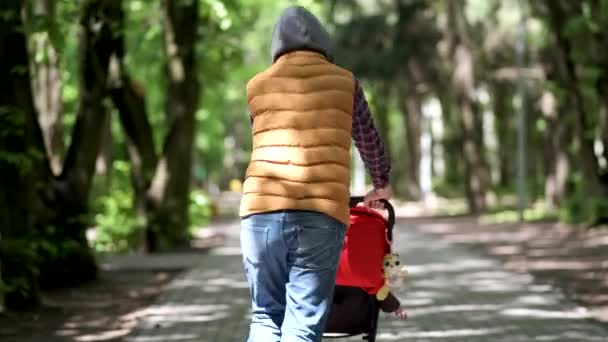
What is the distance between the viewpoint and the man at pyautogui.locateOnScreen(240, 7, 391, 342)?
479cm

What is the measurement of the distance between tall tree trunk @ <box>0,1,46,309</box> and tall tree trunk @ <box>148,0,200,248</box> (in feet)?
30.9

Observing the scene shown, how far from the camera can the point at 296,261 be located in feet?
15.8

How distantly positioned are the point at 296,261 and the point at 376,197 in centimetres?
77

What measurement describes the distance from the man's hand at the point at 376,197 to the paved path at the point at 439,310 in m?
3.66

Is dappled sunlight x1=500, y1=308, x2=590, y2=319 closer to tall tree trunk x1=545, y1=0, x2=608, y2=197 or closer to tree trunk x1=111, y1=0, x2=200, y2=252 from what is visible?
tree trunk x1=111, y1=0, x2=200, y2=252

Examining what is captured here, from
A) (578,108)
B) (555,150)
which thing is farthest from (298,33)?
(555,150)

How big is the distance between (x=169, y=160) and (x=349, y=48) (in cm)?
2221

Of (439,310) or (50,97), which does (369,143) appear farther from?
(50,97)

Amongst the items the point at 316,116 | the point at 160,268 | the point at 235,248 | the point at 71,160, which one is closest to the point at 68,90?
the point at 235,248

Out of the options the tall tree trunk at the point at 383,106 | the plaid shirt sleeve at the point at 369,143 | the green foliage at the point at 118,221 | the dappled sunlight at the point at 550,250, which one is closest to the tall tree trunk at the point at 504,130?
the tall tree trunk at the point at 383,106

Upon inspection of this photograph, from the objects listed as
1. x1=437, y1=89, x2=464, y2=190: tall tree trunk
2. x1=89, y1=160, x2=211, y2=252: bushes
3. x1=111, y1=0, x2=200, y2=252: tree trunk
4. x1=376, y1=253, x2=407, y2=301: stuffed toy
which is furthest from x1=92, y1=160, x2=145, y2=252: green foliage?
x1=437, y1=89, x2=464, y2=190: tall tree trunk

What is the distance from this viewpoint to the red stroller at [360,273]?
218 inches

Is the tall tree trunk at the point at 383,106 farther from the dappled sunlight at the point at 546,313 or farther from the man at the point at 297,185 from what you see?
the man at the point at 297,185

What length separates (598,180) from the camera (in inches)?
994
